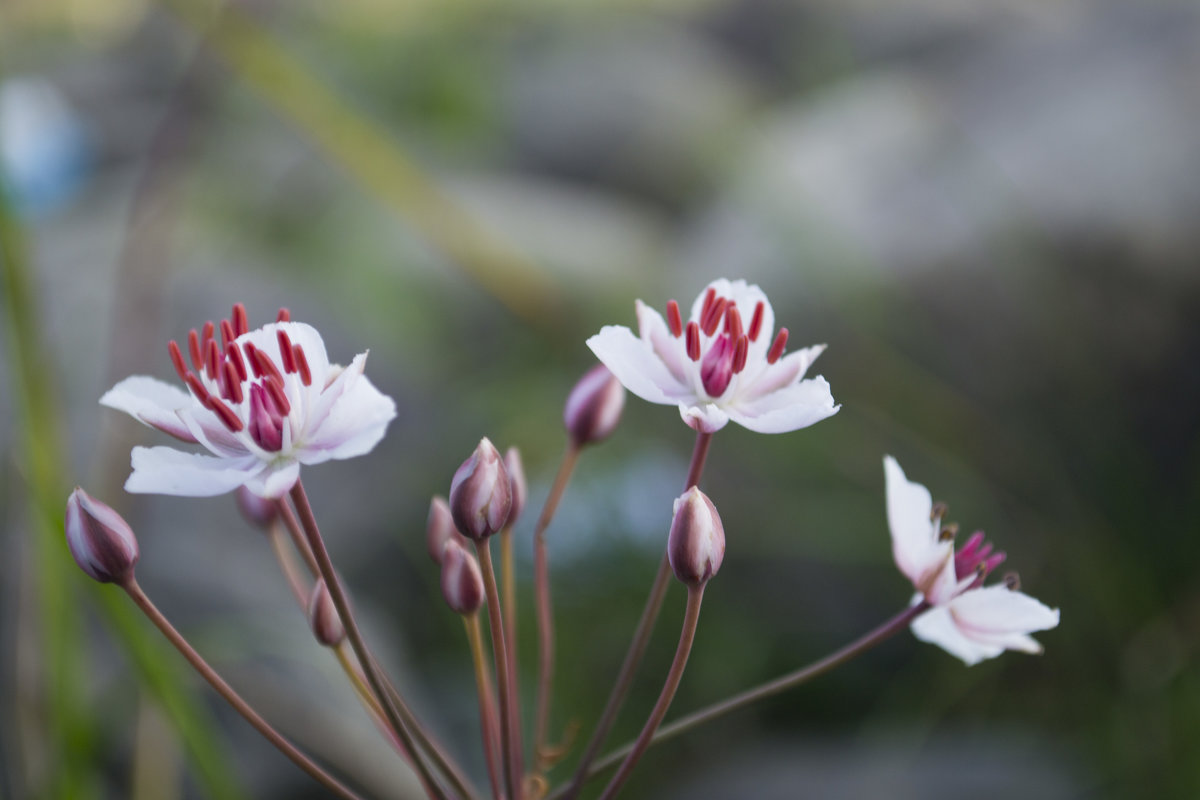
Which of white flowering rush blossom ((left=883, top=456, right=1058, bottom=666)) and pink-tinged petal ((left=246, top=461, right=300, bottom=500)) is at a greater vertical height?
white flowering rush blossom ((left=883, top=456, right=1058, bottom=666))

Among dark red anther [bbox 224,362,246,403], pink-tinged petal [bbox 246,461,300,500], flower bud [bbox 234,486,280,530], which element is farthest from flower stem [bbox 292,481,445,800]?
flower bud [bbox 234,486,280,530]

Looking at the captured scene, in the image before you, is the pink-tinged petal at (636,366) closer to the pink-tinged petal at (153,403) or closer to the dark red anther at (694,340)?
the dark red anther at (694,340)

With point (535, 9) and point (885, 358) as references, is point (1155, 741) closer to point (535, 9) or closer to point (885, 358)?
point (885, 358)

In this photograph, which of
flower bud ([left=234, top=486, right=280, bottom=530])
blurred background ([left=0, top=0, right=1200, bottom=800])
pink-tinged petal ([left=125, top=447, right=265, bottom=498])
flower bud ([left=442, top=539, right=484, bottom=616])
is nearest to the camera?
pink-tinged petal ([left=125, top=447, right=265, bottom=498])

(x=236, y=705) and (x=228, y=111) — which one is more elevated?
(x=228, y=111)

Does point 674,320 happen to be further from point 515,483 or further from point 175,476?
point 175,476

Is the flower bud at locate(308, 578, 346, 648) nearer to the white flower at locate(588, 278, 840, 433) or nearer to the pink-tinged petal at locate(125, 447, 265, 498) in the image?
the pink-tinged petal at locate(125, 447, 265, 498)

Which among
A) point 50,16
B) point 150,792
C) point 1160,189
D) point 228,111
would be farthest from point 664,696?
point 50,16

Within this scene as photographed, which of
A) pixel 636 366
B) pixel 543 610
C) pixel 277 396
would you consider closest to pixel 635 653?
pixel 543 610
